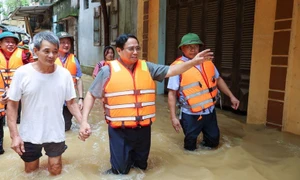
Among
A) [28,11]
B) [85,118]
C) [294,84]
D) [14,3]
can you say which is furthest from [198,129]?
[14,3]

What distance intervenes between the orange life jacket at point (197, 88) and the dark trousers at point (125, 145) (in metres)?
0.81

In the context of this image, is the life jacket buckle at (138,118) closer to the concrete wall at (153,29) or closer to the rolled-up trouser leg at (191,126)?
the rolled-up trouser leg at (191,126)

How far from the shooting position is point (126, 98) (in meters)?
2.83

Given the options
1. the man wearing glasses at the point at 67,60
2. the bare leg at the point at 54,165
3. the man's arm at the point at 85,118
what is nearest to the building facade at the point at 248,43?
the man wearing glasses at the point at 67,60

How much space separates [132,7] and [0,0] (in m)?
34.2

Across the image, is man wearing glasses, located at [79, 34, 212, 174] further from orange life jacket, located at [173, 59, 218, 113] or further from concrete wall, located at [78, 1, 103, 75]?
concrete wall, located at [78, 1, 103, 75]

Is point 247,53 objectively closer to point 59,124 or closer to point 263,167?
point 263,167

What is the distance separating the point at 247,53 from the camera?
17.5ft

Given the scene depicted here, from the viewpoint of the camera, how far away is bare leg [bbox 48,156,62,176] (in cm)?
297

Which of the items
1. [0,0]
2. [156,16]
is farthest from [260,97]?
[0,0]

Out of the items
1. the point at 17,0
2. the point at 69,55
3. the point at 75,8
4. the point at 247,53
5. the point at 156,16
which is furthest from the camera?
the point at 17,0

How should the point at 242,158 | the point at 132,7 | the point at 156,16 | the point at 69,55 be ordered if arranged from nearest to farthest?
1. the point at 242,158
2. the point at 69,55
3. the point at 156,16
4. the point at 132,7

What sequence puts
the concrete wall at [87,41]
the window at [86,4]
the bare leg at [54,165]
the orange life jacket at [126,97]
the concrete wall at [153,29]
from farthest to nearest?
the window at [86,4], the concrete wall at [87,41], the concrete wall at [153,29], the bare leg at [54,165], the orange life jacket at [126,97]

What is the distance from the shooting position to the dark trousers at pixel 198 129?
3.65 m
